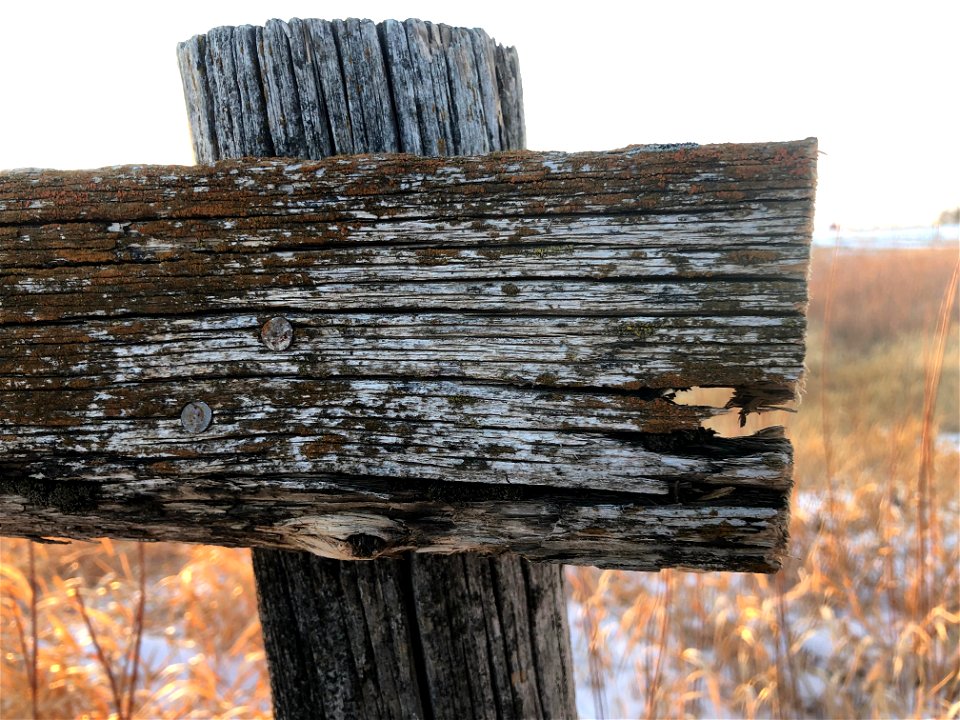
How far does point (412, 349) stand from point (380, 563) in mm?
499

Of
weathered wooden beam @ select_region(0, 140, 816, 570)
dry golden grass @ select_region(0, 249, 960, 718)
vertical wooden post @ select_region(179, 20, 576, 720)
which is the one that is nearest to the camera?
weathered wooden beam @ select_region(0, 140, 816, 570)

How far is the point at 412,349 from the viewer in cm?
103

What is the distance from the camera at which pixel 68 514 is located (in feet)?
3.63

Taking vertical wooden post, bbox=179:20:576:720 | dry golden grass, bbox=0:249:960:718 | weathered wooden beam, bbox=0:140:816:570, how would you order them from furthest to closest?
dry golden grass, bbox=0:249:960:718
vertical wooden post, bbox=179:20:576:720
weathered wooden beam, bbox=0:140:816:570

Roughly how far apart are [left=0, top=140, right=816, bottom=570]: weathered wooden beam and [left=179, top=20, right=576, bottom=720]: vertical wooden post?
21cm

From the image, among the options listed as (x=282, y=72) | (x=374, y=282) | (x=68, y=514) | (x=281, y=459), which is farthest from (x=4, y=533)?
(x=282, y=72)

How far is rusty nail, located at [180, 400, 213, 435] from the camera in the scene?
3.44ft

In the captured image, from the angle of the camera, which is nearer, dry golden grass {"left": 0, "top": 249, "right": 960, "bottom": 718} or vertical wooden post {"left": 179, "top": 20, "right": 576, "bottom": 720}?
vertical wooden post {"left": 179, "top": 20, "right": 576, "bottom": 720}

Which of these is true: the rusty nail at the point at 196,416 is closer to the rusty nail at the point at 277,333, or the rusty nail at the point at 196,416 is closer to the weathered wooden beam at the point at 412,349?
the weathered wooden beam at the point at 412,349

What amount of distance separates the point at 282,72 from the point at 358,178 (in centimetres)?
34

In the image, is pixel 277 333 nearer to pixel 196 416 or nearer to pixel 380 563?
pixel 196 416

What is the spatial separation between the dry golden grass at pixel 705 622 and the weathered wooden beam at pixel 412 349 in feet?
4.40

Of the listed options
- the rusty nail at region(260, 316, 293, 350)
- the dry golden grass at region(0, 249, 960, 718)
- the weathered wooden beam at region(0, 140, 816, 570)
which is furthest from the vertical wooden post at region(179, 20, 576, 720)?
the dry golden grass at region(0, 249, 960, 718)

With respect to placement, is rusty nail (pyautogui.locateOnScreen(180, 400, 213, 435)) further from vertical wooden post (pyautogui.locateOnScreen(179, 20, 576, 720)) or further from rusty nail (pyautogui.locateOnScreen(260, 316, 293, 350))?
vertical wooden post (pyautogui.locateOnScreen(179, 20, 576, 720))
